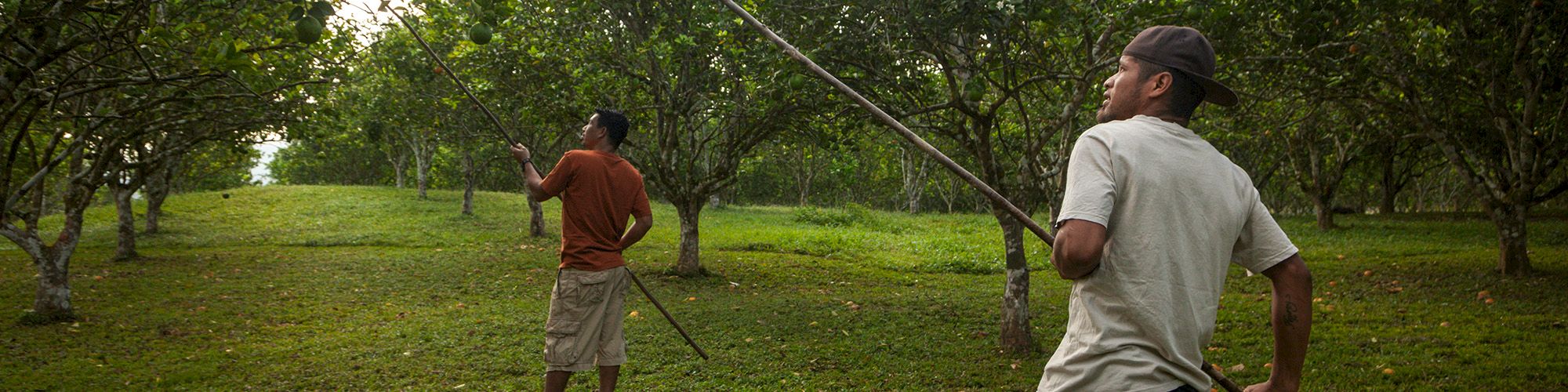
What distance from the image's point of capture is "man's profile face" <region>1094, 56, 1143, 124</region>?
227 cm

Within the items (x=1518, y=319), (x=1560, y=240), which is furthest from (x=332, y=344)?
(x=1560, y=240)

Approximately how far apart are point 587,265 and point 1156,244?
3.48 meters

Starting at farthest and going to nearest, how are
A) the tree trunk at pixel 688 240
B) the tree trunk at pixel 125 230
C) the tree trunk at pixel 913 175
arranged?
the tree trunk at pixel 913 175
the tree trunk at pixel 125 230
the tree trunk at pixel 688 240

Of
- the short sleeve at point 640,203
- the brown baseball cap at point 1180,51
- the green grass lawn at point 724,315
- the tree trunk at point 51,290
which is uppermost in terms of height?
the brown baseball cap at point 1180,51

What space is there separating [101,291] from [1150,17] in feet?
43.4

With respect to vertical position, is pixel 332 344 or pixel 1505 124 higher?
pixel 1505 124

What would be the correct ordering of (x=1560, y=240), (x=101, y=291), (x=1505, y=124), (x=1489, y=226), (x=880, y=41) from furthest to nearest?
(x=1489, y=226), (x=1560, y=240), (x=101, y=291), (x=1505, y=124), (x=880, y=41)

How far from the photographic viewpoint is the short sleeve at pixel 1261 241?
Result: 225 cm

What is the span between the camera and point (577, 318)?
16.4 ft

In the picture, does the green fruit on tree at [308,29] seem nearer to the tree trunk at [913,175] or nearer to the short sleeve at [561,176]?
the short sleeve at [561,176]

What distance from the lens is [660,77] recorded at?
496 inches

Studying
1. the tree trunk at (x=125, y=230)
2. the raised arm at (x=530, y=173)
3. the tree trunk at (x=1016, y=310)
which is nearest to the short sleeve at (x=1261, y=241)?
the raised arm at (x=530, y=173)

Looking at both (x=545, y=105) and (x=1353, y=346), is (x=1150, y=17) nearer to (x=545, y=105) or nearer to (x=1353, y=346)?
(x=1353, y=346)

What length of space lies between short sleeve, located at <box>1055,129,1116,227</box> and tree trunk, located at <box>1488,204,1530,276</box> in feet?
42.4
